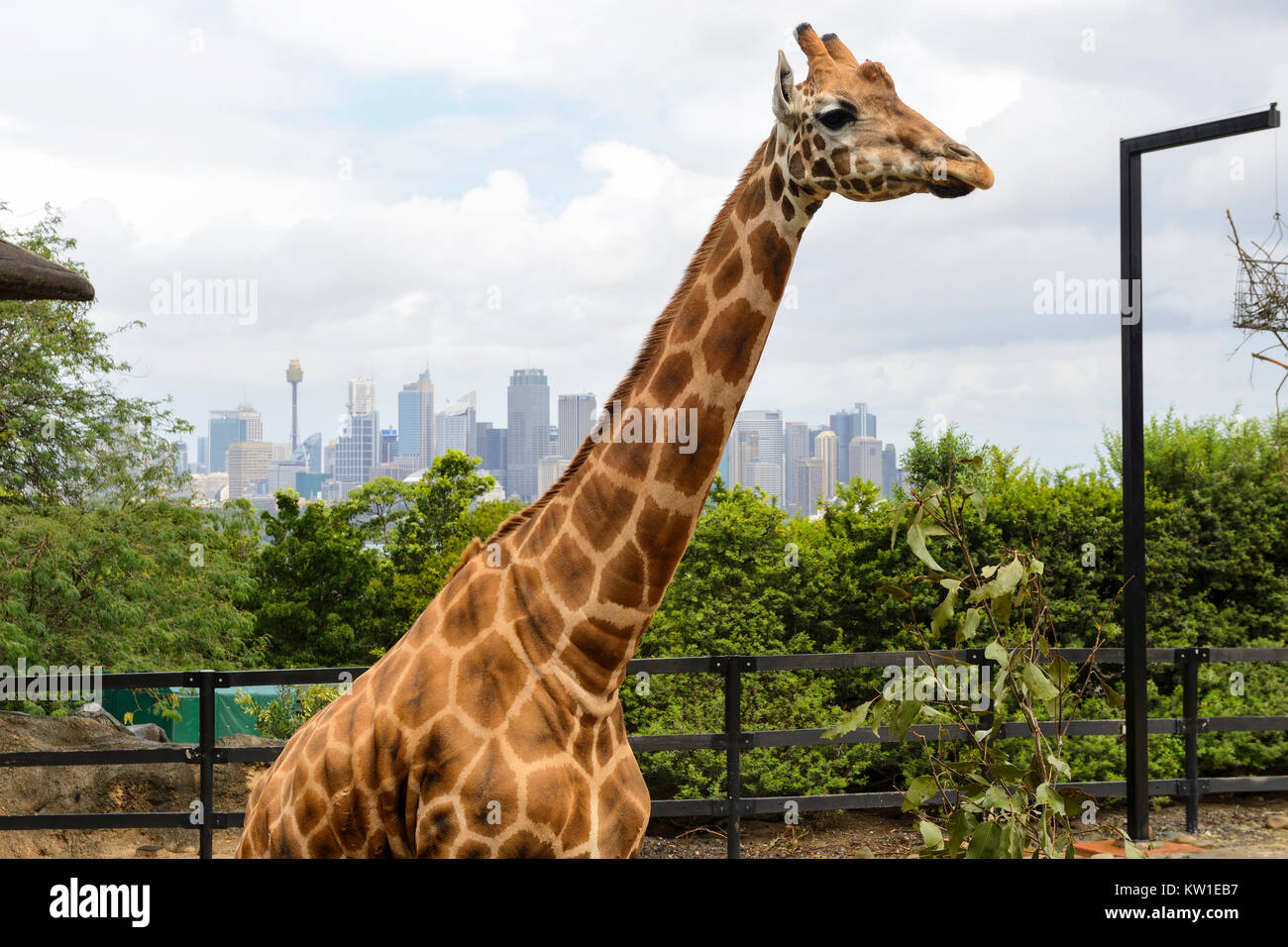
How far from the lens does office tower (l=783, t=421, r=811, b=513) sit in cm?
888

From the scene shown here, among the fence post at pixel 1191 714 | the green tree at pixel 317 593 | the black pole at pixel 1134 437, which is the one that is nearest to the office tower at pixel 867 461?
the fence post at pixel 1191 714

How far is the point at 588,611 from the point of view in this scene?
2270mm

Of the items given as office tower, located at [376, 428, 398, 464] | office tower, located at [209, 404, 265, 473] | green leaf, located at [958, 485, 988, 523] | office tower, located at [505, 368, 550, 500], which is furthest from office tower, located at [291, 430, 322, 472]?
green leaf, located at [958, 485, 988, 523]

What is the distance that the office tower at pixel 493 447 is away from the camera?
14.8 metres

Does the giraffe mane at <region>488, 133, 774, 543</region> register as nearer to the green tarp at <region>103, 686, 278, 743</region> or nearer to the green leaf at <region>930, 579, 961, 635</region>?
the green leaf at <region>930, 579, 961, 635</region>

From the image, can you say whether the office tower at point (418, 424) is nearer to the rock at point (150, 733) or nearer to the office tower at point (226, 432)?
the office tower at point (226, 432)

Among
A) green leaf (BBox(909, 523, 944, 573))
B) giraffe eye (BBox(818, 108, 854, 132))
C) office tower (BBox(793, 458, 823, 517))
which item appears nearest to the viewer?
giraffe eye (BBox(818, 108, 854, 132))

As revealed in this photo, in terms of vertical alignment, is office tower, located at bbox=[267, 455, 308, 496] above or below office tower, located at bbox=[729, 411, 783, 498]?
above

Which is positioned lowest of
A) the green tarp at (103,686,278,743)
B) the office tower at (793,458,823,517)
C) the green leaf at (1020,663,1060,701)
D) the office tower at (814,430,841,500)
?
the green tarp at (103,686,278,743)

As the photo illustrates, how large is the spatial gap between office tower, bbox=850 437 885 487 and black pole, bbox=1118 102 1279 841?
2925 millimetres

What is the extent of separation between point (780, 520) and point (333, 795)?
5.66m

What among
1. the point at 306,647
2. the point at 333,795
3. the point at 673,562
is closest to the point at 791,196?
the point at 673,562

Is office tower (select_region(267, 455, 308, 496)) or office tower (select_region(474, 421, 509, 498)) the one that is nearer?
office tower (select_region(474, 421, 509, 498))

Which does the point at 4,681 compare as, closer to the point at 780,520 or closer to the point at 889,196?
the point at 780,520
